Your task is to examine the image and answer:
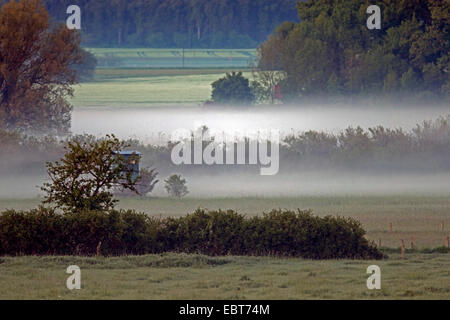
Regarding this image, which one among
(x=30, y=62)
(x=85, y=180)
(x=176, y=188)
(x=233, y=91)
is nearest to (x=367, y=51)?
(x=233, y=91)

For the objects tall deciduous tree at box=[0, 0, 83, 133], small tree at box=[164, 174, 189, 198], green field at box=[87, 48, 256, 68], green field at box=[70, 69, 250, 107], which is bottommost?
small tree at box=[164, 174, 189, 198]

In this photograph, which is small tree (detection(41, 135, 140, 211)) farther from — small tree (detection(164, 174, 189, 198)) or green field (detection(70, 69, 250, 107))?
green field (detection(70, 69, 250, 107))

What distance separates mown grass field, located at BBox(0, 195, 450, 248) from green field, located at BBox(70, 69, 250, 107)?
8009 cm

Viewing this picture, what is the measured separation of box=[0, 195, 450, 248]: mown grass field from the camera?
33875mm

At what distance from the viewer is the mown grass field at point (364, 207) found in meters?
33.9

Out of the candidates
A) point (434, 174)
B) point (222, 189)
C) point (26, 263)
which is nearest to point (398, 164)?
point (434, 174)

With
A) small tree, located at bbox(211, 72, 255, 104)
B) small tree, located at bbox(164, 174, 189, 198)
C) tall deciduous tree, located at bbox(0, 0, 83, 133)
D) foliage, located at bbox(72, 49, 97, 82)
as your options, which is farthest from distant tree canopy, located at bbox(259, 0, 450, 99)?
small tree, located at bbox(164, 174, 189, 198)

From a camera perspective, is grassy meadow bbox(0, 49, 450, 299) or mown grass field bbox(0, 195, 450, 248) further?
mown grass field bbox(0, 195, 450, 248)

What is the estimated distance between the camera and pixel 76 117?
108812 millimetres

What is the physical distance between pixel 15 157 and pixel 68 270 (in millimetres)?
38901

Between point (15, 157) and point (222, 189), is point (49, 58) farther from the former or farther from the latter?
point (222, 189)

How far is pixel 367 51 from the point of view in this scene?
94.6 m

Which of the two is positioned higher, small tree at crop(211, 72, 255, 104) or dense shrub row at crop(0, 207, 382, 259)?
small tree at crop(211, 72, 255, 104)

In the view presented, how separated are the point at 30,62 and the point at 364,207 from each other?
34500 millimetres
